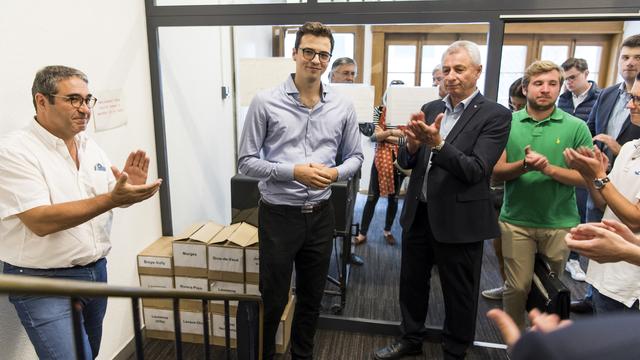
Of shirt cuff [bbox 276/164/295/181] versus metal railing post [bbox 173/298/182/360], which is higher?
shirt cuff [bbox 276/164/295/181]

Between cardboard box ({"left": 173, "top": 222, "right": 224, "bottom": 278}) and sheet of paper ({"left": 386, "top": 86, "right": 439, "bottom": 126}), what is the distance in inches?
49.7

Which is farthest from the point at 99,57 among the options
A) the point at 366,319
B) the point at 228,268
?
the point at 366,319

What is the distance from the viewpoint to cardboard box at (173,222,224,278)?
2.23 metres

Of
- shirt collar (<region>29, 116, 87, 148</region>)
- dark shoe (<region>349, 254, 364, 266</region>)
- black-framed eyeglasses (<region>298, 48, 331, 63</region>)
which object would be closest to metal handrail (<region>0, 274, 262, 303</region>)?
shirt collar (<region>29, 116, 87, 148</region>)

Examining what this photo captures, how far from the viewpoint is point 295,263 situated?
6.35ft

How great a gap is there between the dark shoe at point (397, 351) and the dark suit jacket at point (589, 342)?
6.18 ft

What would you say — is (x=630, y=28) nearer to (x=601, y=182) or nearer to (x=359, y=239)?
(x=359, y=239)

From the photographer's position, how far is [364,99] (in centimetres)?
229

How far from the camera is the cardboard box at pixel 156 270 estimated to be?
2.28 meters

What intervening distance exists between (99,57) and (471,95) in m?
1.72

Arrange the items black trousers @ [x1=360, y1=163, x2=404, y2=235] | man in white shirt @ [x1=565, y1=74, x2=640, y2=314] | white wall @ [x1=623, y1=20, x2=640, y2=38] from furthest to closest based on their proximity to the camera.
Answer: white wall @ [x1=623, y1=20, x2=640, y2=38], black trousers @ [x1=360, y1=163, x2=404, y2=235], man in white shirt @ [x1=565, y1=74, x2=640, y2=314]

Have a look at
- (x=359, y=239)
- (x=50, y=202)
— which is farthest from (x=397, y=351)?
(x=50, y=202)

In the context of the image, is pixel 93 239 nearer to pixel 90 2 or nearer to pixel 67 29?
pixel 67 29

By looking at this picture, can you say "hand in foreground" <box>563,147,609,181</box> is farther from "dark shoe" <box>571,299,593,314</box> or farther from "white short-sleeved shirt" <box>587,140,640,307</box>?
"dark shoe" <box>571,299,593,314</box>
